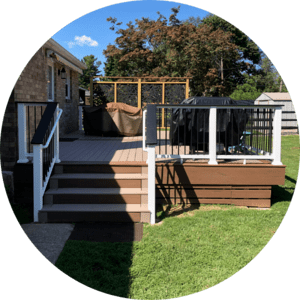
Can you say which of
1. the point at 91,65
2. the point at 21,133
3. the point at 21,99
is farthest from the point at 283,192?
the point at 91,65

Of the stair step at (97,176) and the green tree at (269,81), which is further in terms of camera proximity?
the green tree at (269,81)

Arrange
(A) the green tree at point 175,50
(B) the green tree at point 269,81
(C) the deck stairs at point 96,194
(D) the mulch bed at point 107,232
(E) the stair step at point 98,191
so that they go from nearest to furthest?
(D) the mulch bed at point 107,232 → (C) the deck stairs at point 96,194 → (E) the stair step at point 98,191 → (A) the green tree at point 175,50 → (B) the green tree at point 269,81

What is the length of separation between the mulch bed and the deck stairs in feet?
0.33

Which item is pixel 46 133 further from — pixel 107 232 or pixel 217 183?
pixel 217 183

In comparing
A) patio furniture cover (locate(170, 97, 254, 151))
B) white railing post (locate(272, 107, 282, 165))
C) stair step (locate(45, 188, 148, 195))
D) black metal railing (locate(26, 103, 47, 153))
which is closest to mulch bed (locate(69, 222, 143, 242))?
stair step (locate(45, 188, 148, 195))

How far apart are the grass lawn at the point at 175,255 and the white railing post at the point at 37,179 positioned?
100 cm

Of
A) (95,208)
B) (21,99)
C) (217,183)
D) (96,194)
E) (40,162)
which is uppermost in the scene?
(21,99)

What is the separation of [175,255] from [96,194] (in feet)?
5.47

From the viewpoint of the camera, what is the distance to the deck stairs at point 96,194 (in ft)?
15.5

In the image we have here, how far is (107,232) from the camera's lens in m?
4.40

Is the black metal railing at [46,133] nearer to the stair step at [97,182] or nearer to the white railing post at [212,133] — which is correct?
the stair step at [97,182]

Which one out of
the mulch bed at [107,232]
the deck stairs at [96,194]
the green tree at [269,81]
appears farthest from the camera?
the green tree at [269,81]

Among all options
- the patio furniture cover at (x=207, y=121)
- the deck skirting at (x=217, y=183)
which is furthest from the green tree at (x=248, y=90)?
the deck skirting at (x=217, y=183)

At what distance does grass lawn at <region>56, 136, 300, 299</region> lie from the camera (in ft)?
11.1
